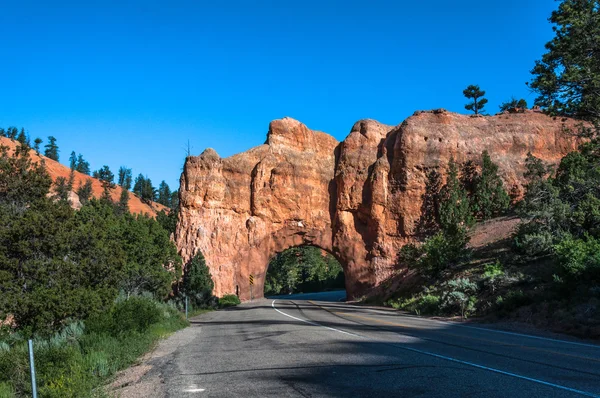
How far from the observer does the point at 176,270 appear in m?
34.3

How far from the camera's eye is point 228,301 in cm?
3919

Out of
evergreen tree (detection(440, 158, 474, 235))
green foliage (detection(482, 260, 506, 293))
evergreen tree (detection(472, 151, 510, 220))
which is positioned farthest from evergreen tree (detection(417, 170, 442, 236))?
green foliage (detection(482, 260, 506, 293))

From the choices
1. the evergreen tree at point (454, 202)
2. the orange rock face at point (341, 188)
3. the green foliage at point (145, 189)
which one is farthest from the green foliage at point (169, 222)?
the green foliage at point (145, 189)

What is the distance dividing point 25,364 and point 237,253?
3418cm

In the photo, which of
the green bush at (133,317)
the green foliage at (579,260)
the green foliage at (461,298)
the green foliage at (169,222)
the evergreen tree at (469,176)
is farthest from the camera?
the green foliage at (169,222)

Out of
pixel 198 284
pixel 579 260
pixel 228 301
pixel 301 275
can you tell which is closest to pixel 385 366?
pixel 579 260

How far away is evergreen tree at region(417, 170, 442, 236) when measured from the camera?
41.2 meters

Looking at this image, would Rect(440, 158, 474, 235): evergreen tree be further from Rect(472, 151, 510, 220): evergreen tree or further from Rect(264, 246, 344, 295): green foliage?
Rect(264, 246, 344, 295): green foliage

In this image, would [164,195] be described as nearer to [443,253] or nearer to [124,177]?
[124,177]

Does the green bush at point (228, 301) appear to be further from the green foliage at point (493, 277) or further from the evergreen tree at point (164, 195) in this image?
the evergreen tree at point (164, 195)

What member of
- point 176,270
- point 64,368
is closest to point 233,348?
point 64,368

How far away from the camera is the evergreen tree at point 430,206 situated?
135ft

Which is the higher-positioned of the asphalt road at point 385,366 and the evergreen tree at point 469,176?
the evergreen tree at point 469,176

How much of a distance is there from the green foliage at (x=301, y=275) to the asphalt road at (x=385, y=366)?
58052 millimetres
